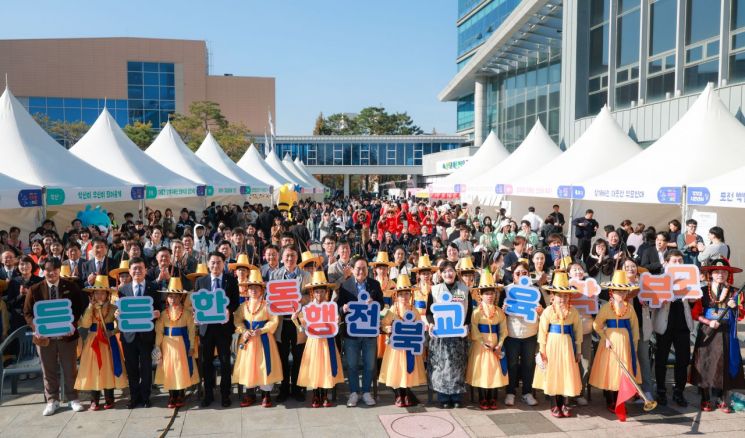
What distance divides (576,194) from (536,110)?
13.0 meters

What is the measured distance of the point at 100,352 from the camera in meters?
5.71

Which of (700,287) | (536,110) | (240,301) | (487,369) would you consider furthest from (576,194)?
(536,110)

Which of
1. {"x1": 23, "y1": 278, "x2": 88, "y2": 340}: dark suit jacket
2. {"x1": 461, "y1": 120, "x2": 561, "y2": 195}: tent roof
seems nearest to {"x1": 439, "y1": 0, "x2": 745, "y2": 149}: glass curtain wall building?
{"x1": 461, "y1": 120, "x2": 561, "y2": 195}: tent roof

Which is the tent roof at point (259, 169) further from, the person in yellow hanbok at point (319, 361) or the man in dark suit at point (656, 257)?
the person in yellow hanbok at point (319, 361)

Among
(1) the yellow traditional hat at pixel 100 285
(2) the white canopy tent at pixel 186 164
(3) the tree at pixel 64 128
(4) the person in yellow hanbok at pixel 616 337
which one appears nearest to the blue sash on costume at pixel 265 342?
(1) the yellow traditional hat at pixel 100 285

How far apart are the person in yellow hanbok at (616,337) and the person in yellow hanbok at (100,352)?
4.90 metres

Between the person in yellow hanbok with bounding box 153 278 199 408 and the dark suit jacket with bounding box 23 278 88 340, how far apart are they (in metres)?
0.84

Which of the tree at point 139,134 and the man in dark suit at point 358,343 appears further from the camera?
the tree at point 139,134

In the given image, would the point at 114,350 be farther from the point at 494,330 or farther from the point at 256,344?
the point at 494,330

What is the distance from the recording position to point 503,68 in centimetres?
2864

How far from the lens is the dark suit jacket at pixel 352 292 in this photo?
5836 millimetres

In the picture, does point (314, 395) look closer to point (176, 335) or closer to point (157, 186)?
point (176, 335)

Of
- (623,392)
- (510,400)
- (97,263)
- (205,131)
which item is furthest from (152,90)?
(623,392)

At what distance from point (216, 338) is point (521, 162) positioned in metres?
14.1
